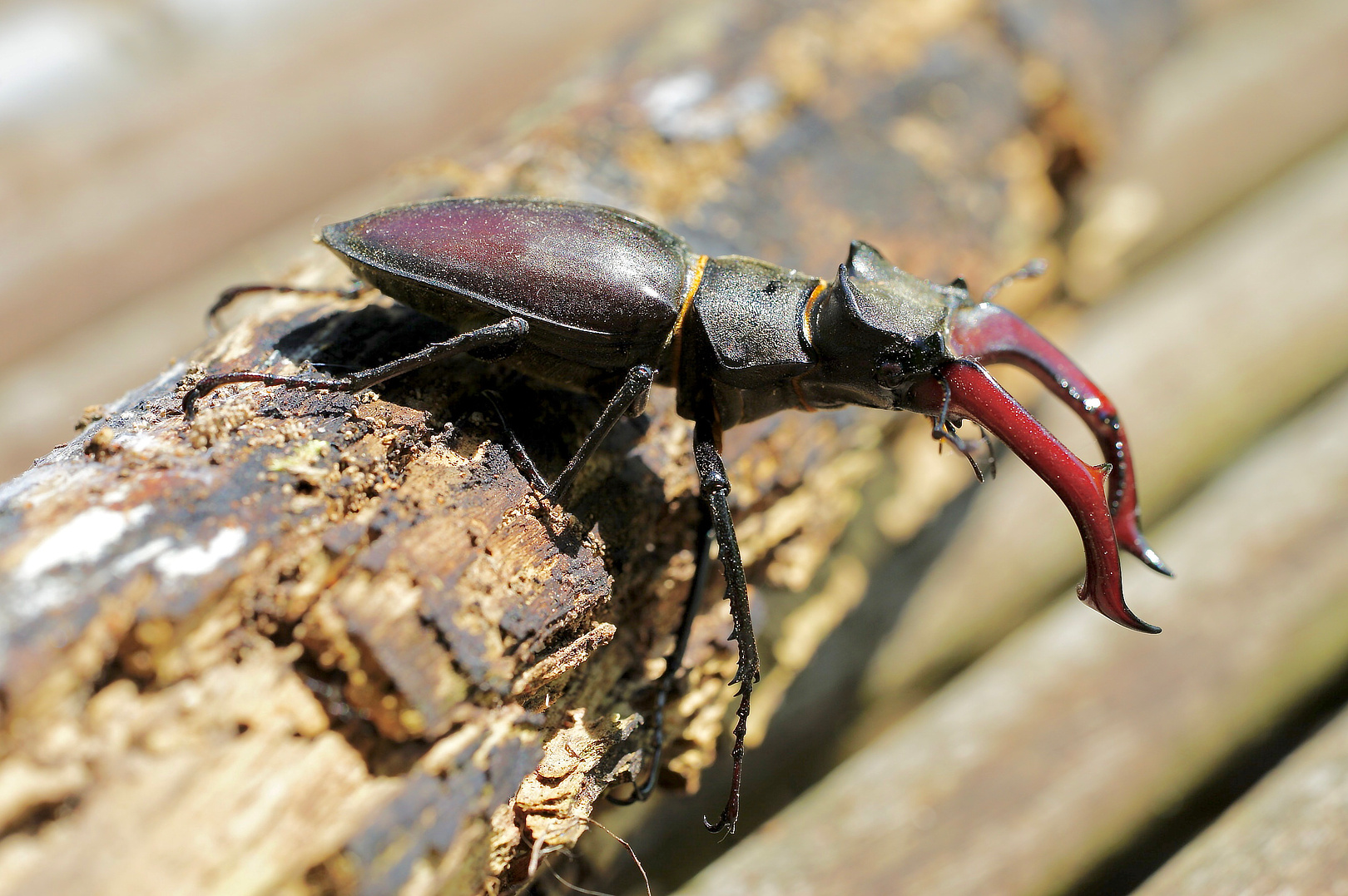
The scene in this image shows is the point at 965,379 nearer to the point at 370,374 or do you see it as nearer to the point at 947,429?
the point at 947,429

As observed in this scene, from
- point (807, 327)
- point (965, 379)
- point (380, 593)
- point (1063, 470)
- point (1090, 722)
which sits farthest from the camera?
point (1090, 722)

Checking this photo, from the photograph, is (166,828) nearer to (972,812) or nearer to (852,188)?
(972,812)

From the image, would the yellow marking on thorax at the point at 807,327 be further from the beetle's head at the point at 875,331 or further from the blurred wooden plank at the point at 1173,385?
the blurred wooden plank at the point at 1173,385

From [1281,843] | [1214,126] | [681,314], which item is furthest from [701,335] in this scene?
[1214,126]

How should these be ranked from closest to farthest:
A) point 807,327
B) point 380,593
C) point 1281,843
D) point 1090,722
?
point 380,593 < point 807,327 < point 1281,843 < point 1090,722

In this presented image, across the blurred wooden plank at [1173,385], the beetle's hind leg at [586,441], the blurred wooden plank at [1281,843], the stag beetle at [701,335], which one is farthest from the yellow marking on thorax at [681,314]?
the blurred wooden plank at [1281,843]

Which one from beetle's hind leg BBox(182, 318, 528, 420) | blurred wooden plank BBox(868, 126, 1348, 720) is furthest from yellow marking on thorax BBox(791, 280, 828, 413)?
blurred wooden plank BBox(868, 126, 1348, 720)
